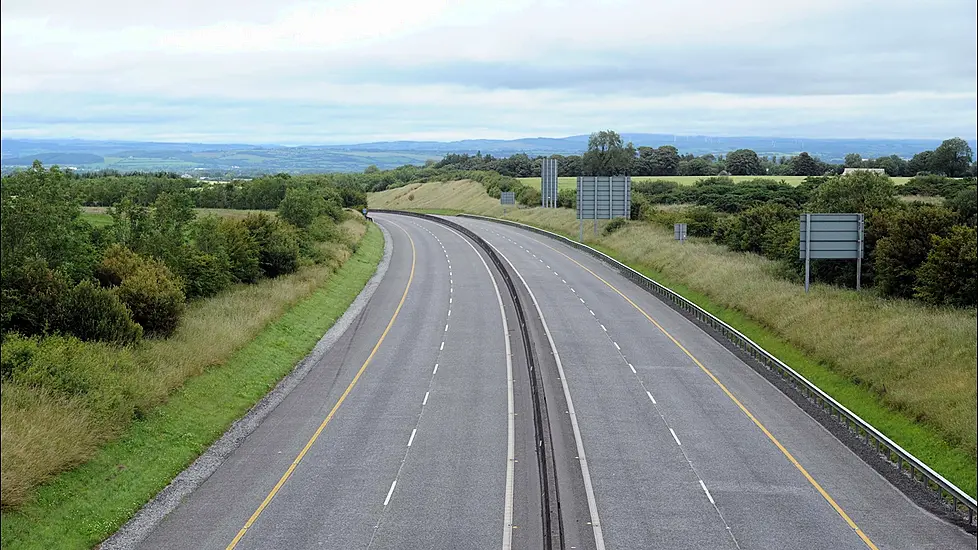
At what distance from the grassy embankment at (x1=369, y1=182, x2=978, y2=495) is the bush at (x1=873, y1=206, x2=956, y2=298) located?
4.44 ft

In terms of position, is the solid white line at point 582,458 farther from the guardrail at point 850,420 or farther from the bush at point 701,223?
the bush at point 701,223

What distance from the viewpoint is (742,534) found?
21.1 m

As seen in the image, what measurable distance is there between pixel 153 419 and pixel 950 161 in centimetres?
8448

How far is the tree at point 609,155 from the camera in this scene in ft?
610

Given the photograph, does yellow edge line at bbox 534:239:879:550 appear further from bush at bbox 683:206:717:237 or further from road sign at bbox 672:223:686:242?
bush at bbox 683:206:717:237

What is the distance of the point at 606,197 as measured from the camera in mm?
91500

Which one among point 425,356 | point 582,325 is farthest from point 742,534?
point 582,325

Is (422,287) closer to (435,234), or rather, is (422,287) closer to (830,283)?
(830,283)

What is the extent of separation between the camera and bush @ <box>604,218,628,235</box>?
9665 cm

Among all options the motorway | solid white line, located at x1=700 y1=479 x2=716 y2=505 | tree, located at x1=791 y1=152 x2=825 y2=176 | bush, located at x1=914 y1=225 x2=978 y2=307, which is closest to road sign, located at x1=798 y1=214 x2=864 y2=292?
the motorway

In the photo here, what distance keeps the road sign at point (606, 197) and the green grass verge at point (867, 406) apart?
131 feet

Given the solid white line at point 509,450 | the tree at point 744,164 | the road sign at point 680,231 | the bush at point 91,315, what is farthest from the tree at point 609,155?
the bush at point 91,315

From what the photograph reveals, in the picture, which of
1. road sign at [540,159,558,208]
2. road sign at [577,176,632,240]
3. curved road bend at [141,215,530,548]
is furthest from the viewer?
road sign at [540,159,558,208]

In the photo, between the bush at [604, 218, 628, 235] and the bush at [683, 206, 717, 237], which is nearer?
the bush at [683, 206, 717, 237]
